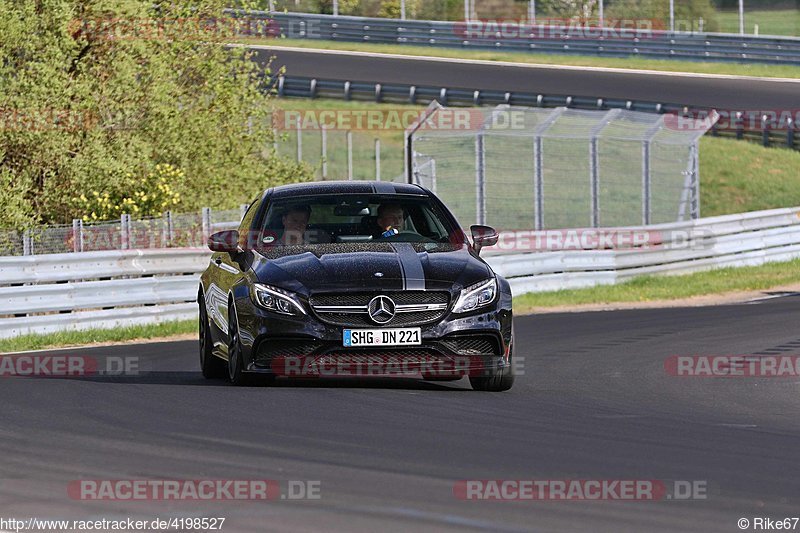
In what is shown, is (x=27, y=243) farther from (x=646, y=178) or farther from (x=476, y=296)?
(x=646, y=178)

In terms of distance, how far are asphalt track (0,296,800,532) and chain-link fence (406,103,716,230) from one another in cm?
1229

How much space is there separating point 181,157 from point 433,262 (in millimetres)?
15260

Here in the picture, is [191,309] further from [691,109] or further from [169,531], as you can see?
[691,109]

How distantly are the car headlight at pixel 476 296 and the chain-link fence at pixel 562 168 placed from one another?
13.8 meters

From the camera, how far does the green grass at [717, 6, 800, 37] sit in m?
55.3

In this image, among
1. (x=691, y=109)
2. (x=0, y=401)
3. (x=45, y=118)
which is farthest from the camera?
(x=691, y=109)

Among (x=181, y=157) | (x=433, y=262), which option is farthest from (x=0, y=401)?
(x=181, y=157)

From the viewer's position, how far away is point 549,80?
48438mm

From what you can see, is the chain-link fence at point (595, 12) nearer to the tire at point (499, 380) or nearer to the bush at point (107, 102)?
the bush at point (107, 102)

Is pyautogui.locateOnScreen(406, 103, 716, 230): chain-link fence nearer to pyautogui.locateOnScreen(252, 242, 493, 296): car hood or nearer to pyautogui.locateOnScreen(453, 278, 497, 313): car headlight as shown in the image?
pyautogui.locateOnScreen(252, 242, 493, 296): car hood

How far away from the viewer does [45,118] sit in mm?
22719

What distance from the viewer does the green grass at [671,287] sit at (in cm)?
2386

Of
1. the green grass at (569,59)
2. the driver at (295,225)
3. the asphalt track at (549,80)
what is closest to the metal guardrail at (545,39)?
the green grass at (569,59)

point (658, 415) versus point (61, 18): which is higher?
point (61, 18)
